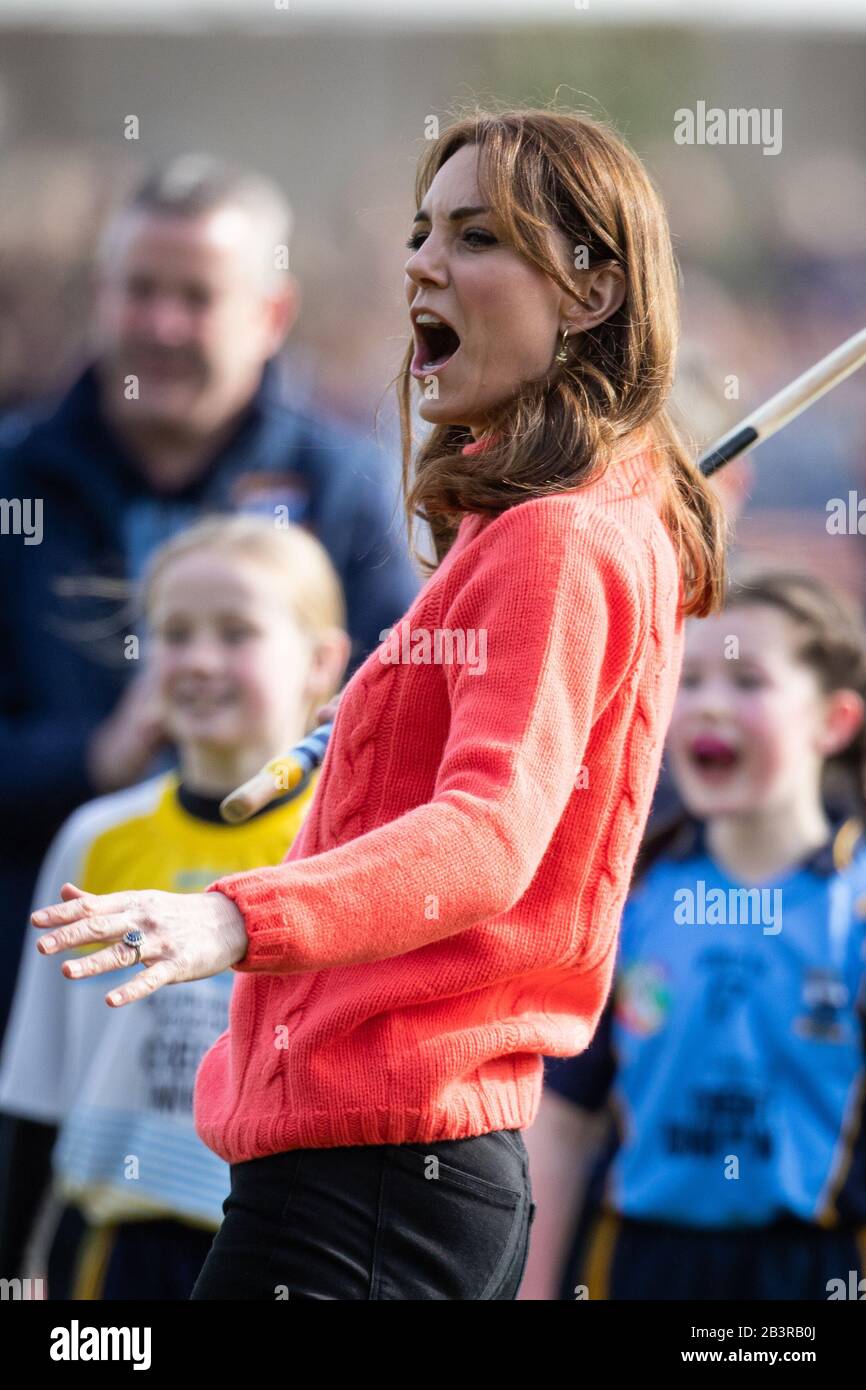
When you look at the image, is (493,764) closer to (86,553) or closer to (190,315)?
(86,553)

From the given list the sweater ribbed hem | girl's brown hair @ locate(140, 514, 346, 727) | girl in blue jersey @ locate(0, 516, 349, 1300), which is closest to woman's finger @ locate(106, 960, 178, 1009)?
the sweater ribbed hem

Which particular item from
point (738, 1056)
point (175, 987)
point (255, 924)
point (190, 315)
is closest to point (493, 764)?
point (255, 924)

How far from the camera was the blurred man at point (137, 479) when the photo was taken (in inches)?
147

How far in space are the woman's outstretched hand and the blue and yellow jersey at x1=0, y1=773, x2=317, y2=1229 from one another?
151 cm

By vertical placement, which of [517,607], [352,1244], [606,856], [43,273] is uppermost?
[43,273]

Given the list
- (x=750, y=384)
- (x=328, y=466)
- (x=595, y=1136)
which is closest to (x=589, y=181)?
(x=595, y=1136)

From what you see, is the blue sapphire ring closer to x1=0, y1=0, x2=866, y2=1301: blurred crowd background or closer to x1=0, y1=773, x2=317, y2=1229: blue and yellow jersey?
x1=0, y1=773, x2=317, y2=1229: blue and yellow jersey

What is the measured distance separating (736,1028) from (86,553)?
5.32 feet

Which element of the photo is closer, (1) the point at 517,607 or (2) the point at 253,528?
(1) the point at 517,607

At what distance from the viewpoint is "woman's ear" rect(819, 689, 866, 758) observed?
3.45 m

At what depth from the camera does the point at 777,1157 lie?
119 inches

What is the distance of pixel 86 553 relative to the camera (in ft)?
12.6
